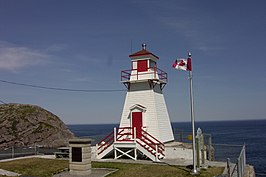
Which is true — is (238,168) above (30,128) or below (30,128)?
above

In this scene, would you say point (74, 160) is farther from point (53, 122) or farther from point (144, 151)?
point (53, 122)

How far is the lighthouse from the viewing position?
69.6 feet

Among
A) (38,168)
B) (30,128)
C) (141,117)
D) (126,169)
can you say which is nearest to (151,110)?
(141,117)

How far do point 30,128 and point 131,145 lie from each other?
112ft

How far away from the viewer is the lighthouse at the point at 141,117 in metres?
21.2

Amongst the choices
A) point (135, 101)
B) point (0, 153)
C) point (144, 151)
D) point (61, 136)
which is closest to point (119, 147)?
point (144, 151)

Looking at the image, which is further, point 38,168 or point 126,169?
point 38,168

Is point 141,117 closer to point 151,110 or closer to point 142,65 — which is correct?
point 151,110

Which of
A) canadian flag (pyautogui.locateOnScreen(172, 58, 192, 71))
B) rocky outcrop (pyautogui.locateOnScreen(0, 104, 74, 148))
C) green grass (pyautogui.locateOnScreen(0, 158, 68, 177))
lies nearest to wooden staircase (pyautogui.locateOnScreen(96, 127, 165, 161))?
green grass (pyautogui.locateOnScreen(0, 158, 68, 177))

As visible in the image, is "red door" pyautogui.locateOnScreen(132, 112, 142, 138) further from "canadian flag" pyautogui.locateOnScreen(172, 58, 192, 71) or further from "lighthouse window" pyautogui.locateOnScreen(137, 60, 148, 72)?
"canadian flag" pyautogui.locateOnScreen(172, 58, 192, 71)

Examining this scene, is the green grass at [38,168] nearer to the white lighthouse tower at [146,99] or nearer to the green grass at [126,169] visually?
the green grass at [126,169]

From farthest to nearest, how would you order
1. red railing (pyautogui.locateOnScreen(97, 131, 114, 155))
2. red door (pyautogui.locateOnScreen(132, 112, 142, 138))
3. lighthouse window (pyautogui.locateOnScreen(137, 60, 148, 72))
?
lighthouse window (pyautogui.locateOnScreen(137, 60, 148, 72)) < red door (pyautogui.locateOnScreen(132, 112, 142, 138)) < red railing (pyautogui.locateOnScreen(97, 131, 114, 155))

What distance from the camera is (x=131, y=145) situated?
20.8m

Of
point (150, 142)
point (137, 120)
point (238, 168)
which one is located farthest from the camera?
point (137, 120)
